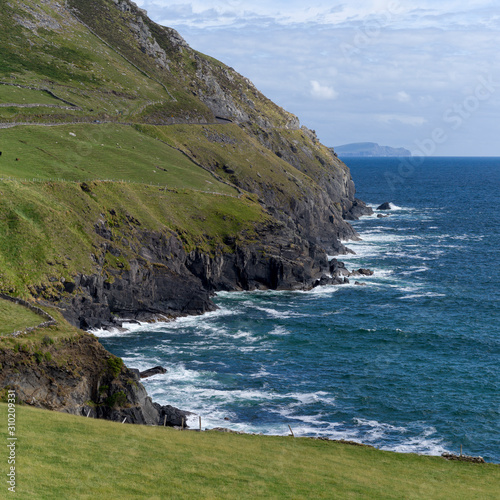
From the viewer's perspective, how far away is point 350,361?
76688mm

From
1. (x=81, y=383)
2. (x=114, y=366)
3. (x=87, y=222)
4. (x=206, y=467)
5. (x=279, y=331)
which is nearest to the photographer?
(x=206, y=467)

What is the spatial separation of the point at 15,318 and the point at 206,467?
94.8ft

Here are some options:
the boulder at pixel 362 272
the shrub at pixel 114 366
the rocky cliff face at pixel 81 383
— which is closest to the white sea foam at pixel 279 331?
the rocky cliff face at pixel 81 383

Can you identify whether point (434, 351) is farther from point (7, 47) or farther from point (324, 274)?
point (7, 47)

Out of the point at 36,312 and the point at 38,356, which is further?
the point at 36,312

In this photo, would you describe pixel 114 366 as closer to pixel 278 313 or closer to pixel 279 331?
pixel 279 331

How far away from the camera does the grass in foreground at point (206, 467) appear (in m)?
31.2

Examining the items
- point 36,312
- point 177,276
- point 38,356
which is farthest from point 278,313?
point 38,356

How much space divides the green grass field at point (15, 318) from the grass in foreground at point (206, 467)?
1319 cm

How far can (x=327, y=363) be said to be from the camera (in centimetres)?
7581

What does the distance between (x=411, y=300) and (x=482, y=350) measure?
24837 millimetres

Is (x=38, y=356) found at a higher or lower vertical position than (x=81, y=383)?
higher

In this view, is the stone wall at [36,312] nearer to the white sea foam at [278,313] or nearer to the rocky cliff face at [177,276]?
the rocky cliff face at [177,276]

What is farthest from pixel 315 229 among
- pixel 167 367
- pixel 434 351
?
pixel 167 367
